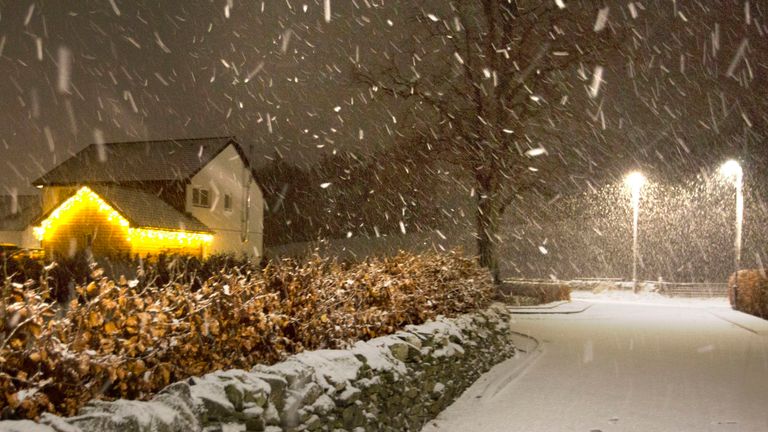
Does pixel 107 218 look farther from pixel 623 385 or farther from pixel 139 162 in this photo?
pixel 623 385

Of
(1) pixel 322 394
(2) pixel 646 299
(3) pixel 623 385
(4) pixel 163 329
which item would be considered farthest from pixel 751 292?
(4) pixel 163 329

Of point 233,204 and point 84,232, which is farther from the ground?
point 233,204

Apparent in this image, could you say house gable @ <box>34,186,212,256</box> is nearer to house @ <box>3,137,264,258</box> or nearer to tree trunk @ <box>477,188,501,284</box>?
house @ <box>3,137,264,258</box>

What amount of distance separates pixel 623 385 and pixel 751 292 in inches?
703

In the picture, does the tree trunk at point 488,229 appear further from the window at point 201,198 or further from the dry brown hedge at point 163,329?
the dry brown hedge at point 163,329

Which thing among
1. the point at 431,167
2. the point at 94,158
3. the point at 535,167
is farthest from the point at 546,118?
the point at 94,158

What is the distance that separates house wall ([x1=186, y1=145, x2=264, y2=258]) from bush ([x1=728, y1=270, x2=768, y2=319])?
2253 cm

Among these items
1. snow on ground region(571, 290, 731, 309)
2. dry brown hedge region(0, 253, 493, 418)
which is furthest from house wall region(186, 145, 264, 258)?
dry brown hedge region(0, 253, 493, 418)

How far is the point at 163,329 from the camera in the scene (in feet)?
14.5

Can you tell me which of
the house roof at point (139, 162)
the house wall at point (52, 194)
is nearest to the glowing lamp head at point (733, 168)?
the house roof at point (139, 162)

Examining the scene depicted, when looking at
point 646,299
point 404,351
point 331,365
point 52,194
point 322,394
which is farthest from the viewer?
point 646,299

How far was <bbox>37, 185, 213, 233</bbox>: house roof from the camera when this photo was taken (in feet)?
97.1

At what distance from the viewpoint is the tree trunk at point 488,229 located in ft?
82.6

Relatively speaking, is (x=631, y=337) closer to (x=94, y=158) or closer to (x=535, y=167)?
(x=535, y=167)
